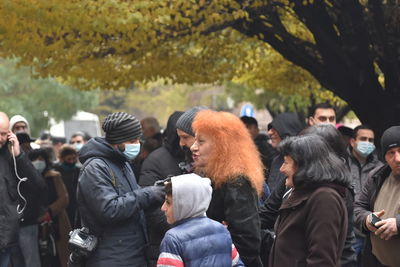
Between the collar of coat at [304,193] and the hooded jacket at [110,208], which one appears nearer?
the collar of coat at [304,193]

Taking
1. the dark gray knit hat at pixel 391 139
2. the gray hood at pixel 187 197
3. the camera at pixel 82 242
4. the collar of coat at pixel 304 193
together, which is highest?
the gray hood at pixel 187 197

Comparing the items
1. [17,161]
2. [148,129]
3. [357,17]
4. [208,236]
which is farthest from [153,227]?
[357,17]

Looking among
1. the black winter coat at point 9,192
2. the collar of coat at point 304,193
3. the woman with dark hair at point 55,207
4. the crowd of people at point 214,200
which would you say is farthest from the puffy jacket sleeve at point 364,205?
the woman with dark hair at point 55,207

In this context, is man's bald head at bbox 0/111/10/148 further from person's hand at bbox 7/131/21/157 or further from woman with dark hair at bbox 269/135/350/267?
woman with dark hair at bbox 269/135/350/267

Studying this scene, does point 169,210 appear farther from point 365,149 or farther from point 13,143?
point 365,149

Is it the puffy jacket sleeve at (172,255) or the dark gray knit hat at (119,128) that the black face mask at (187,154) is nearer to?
the dark gray knit hat at (119,128)

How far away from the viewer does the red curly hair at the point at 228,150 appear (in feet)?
18.1

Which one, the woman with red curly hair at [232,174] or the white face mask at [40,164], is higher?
the woman with red curly hair at [232,174]

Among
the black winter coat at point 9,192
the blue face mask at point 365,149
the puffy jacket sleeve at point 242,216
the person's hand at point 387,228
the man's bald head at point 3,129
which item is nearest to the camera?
the puffy jacket sleeve at point 242,216

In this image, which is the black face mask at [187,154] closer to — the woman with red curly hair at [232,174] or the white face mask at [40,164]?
the woman with red curly hair at [232,174]

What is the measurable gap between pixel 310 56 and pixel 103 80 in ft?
11.3

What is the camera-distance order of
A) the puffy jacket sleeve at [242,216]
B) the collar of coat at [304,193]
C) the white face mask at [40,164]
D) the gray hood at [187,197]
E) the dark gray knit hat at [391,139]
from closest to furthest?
the gray hood at [187,197], the collar of coat at [304,193], the puffy jacket sleeve at [242,216], the dark gray knit hat at [391,139], the white face mask at [40,164]

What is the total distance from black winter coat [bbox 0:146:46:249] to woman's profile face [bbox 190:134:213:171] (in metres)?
2.58

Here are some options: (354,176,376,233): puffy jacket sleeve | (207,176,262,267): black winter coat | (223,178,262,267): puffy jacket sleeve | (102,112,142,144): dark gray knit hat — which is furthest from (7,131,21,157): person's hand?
(354,176,376,233): puffy jacket sleeve
